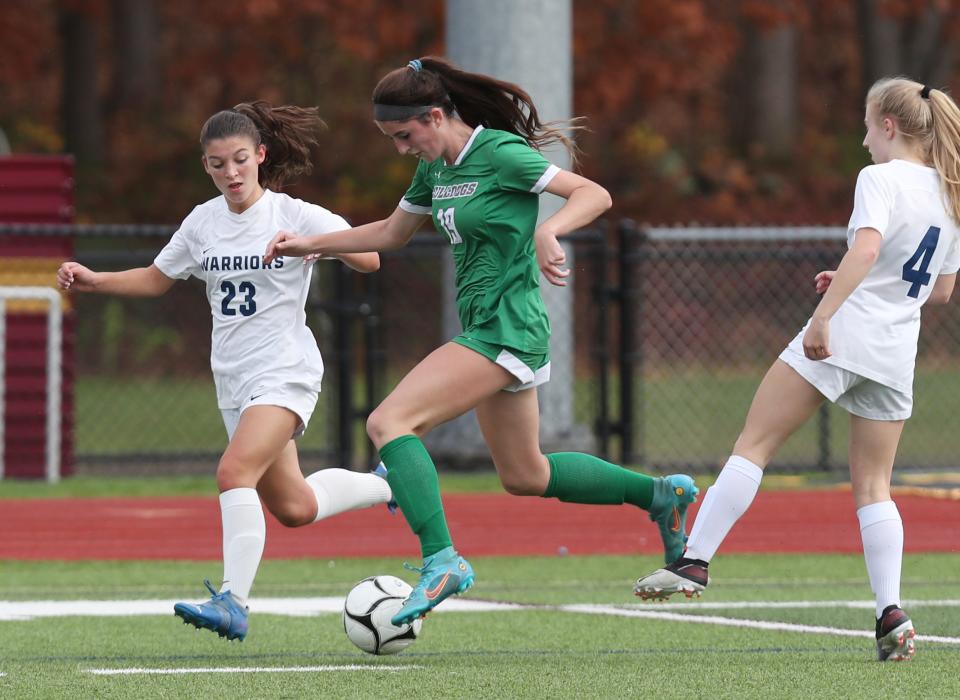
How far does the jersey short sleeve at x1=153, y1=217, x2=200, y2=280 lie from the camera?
22.1 feet

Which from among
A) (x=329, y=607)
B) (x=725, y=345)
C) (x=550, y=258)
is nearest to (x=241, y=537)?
(x=329, y=607)

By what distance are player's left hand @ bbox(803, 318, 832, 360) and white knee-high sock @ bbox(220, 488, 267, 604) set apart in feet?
6.47

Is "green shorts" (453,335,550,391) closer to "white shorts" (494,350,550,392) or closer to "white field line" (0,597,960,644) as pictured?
"white shorts" (494,350,550,392)

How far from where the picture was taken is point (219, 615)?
19.1ft

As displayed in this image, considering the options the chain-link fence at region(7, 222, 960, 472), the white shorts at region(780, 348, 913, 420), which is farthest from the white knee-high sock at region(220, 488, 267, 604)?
the chain-link fence at region(7, 222, 960, 472)

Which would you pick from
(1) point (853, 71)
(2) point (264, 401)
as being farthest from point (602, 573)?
(1) point (853, 71)

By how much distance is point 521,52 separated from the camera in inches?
499

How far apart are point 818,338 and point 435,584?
4.64 feet

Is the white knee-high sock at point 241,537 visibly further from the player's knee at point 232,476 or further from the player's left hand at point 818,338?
the player's left hand at point 818,338

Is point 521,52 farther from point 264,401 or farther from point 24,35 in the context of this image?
point 24,35

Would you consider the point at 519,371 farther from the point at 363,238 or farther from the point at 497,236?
the point at 363,238

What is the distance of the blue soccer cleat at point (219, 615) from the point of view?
5750mm

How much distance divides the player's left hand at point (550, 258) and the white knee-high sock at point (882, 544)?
135 cm

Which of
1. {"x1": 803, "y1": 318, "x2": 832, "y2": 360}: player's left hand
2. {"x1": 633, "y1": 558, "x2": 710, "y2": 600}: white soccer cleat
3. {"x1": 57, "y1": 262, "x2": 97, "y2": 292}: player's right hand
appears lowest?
{"x1": 633, "y1": 558, "x2": 710, "y2": 600}: white soccer cleat
